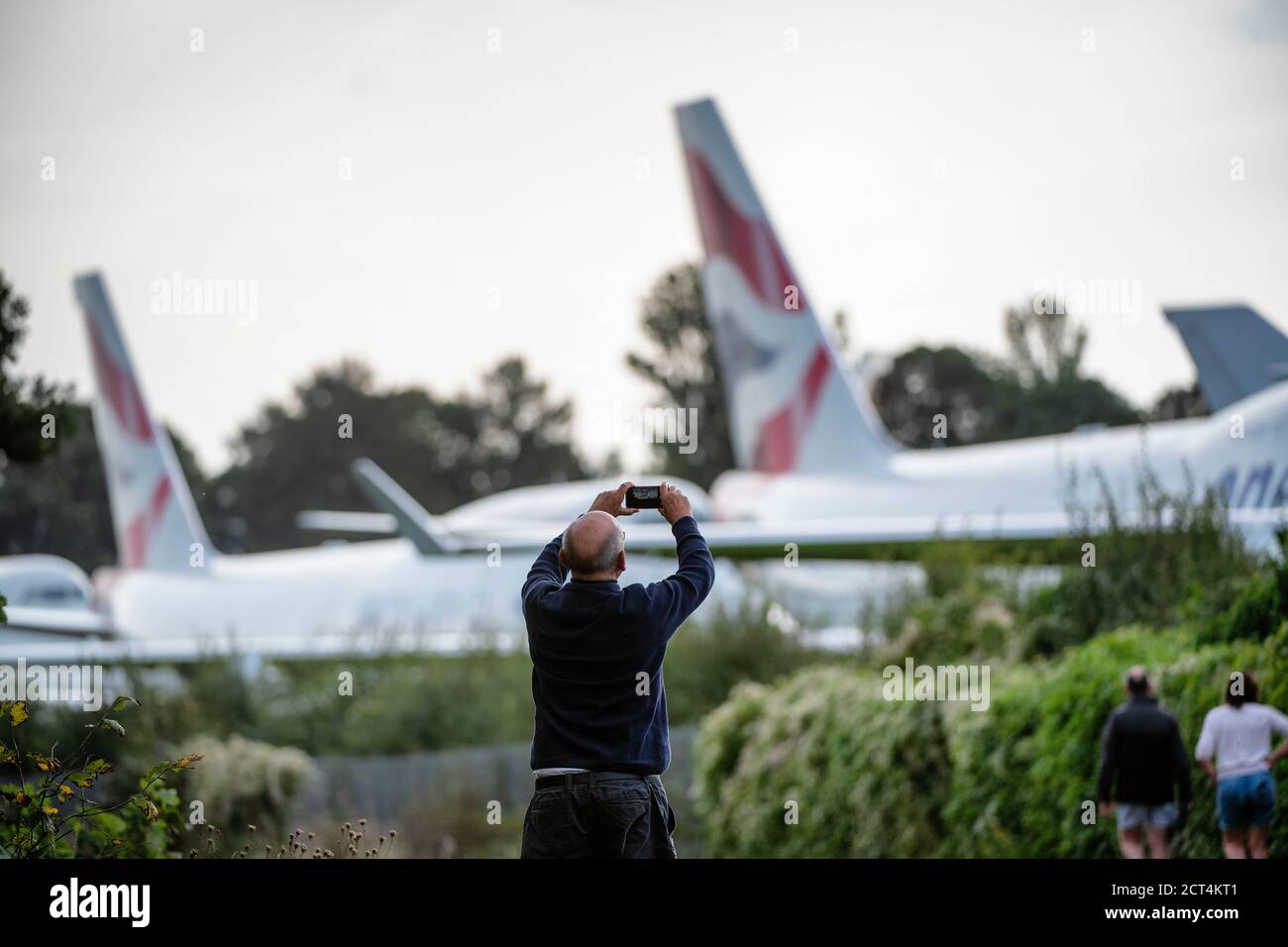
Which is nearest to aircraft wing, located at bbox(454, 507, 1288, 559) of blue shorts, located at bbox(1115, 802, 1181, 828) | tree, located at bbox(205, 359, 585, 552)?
blue shorts, located at bbox(1115, 802, 1181, 828)

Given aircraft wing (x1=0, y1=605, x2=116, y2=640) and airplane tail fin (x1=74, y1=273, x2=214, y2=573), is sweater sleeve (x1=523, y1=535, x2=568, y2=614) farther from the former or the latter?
airplane tail fin (x1=74, y1=273, x2=214, y2=573)

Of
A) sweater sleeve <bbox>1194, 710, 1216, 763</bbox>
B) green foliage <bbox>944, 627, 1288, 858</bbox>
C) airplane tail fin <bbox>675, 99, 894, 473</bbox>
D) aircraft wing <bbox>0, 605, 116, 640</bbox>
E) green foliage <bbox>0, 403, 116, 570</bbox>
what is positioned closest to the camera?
sweater sleeve <bbox>1194, 710, 1216, 763</bbox>

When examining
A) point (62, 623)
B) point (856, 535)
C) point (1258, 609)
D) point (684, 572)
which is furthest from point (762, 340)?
point (684, 572)

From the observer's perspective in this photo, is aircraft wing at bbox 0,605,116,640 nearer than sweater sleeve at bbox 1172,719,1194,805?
No

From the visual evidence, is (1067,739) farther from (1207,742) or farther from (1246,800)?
(1246,800)

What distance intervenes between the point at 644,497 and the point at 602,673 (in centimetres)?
57

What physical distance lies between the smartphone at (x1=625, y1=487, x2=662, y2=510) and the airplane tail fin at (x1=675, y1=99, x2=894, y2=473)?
52.7 feet

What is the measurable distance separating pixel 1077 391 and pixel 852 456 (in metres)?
27.3

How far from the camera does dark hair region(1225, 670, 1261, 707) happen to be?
664cm

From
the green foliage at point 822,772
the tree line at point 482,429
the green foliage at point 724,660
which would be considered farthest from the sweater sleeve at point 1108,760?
the tree line at point 482,429

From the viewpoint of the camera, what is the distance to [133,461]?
26609 millimetres

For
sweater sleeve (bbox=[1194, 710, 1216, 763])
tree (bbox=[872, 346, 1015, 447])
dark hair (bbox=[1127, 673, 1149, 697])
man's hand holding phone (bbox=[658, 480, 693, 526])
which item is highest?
tree (bbox=[872, 346, 1015, 447])
